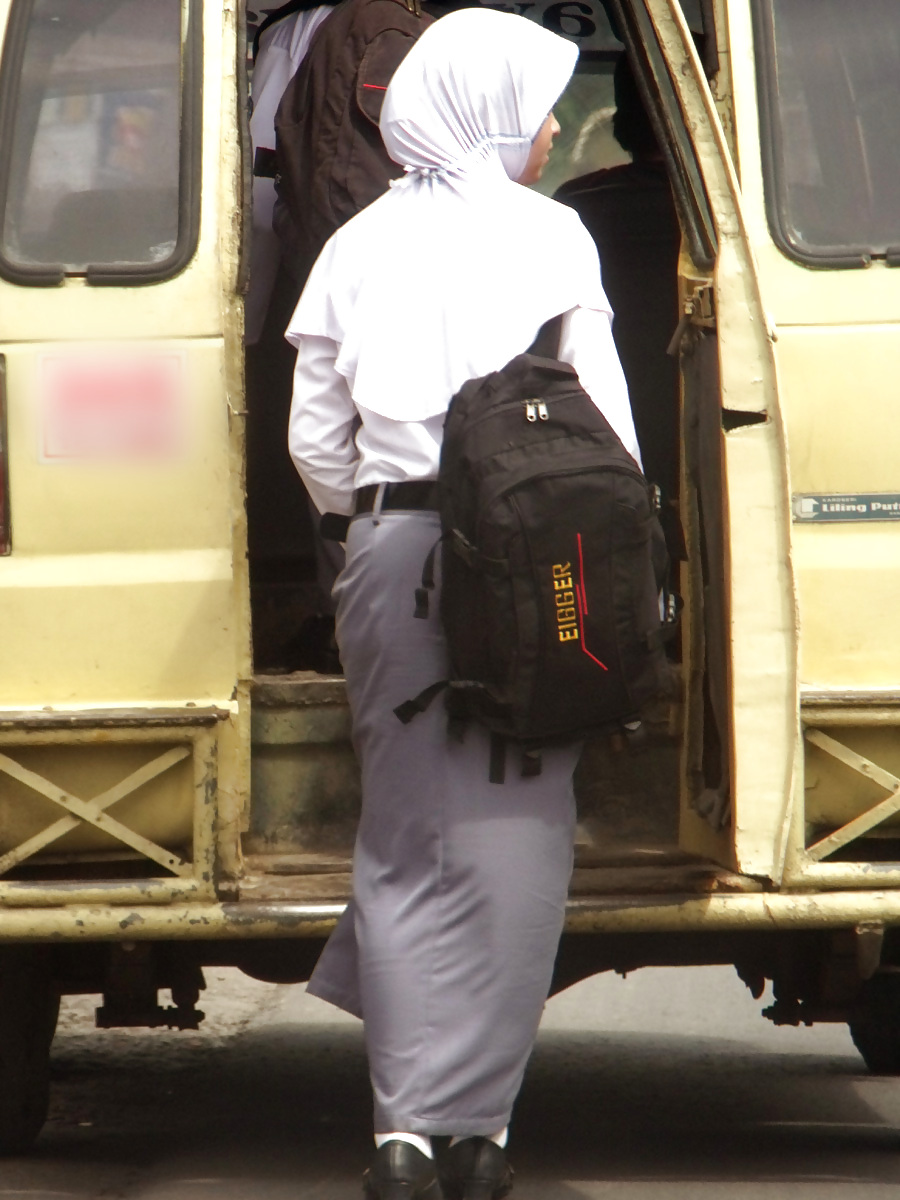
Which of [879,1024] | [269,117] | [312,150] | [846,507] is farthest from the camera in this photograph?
[879,1024]

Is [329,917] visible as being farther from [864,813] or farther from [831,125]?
[831,125]

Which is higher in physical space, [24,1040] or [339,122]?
[339,122]

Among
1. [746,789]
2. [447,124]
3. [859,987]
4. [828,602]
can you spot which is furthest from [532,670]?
[859,987]

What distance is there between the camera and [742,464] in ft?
10.9

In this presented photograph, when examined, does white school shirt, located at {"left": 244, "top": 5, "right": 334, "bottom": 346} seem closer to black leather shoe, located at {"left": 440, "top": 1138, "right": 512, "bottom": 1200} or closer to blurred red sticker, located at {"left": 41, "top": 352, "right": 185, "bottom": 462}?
blurred red sticker, located at {"left": 41, "top": 352, "right": 185, "bottom": 462}

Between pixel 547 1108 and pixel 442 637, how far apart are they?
6.59 ft

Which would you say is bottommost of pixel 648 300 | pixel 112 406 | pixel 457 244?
pixel 112 406

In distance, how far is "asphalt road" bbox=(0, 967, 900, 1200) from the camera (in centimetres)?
405

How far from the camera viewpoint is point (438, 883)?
10.9ft

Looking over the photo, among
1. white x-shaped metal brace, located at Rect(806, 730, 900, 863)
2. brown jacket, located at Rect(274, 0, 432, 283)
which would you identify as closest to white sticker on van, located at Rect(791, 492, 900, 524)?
white x-shaped metal brace, located at Rect(806, 730, 900, 863)

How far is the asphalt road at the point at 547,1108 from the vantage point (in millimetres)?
4055

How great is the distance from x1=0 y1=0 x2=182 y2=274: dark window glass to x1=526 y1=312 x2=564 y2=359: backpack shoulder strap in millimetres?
740

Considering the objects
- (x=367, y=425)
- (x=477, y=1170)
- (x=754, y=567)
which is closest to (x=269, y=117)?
(x=367, y=425)

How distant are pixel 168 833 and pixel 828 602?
1302mm
